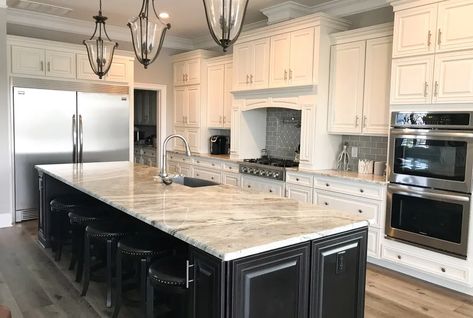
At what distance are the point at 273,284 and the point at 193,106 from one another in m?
5.06

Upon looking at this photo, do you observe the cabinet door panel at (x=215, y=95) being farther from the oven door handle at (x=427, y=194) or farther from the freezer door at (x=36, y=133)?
the oven door handle at (x=427, y=194)

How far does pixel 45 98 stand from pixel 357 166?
163 inches

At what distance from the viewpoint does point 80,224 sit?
11.4ft

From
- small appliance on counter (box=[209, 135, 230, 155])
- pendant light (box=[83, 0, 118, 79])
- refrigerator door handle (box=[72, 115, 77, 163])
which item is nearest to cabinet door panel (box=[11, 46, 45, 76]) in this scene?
refrigerator door handle (box=[72, 115, 77, 163])

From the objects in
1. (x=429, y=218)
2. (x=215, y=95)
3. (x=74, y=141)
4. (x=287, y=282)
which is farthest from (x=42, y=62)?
(x=429, y=218)

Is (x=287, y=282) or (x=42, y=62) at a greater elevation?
(x=42, y=62)

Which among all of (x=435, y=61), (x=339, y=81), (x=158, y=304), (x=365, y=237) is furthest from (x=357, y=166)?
(x=158, y=304)

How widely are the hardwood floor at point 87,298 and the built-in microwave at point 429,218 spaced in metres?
0.38

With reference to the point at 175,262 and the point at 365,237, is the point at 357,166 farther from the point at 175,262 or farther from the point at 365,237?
the point at 175,262

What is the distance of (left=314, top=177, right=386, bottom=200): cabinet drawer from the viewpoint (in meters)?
3.82

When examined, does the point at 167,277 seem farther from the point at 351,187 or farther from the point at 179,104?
the point at 179,104

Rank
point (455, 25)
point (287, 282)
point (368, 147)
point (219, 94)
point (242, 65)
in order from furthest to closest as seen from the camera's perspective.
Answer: point (219, 94)
point (242, 65)
point (368, 147)
point (455, 25)
point (287, 282)

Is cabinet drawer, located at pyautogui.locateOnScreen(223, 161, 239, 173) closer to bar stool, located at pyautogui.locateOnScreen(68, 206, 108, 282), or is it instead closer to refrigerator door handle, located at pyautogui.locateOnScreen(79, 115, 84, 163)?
refrigerator door handle, located at pyautogui.locateOnScreen(79, 115, 84, 163)

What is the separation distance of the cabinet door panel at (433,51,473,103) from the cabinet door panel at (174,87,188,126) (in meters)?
4.30
